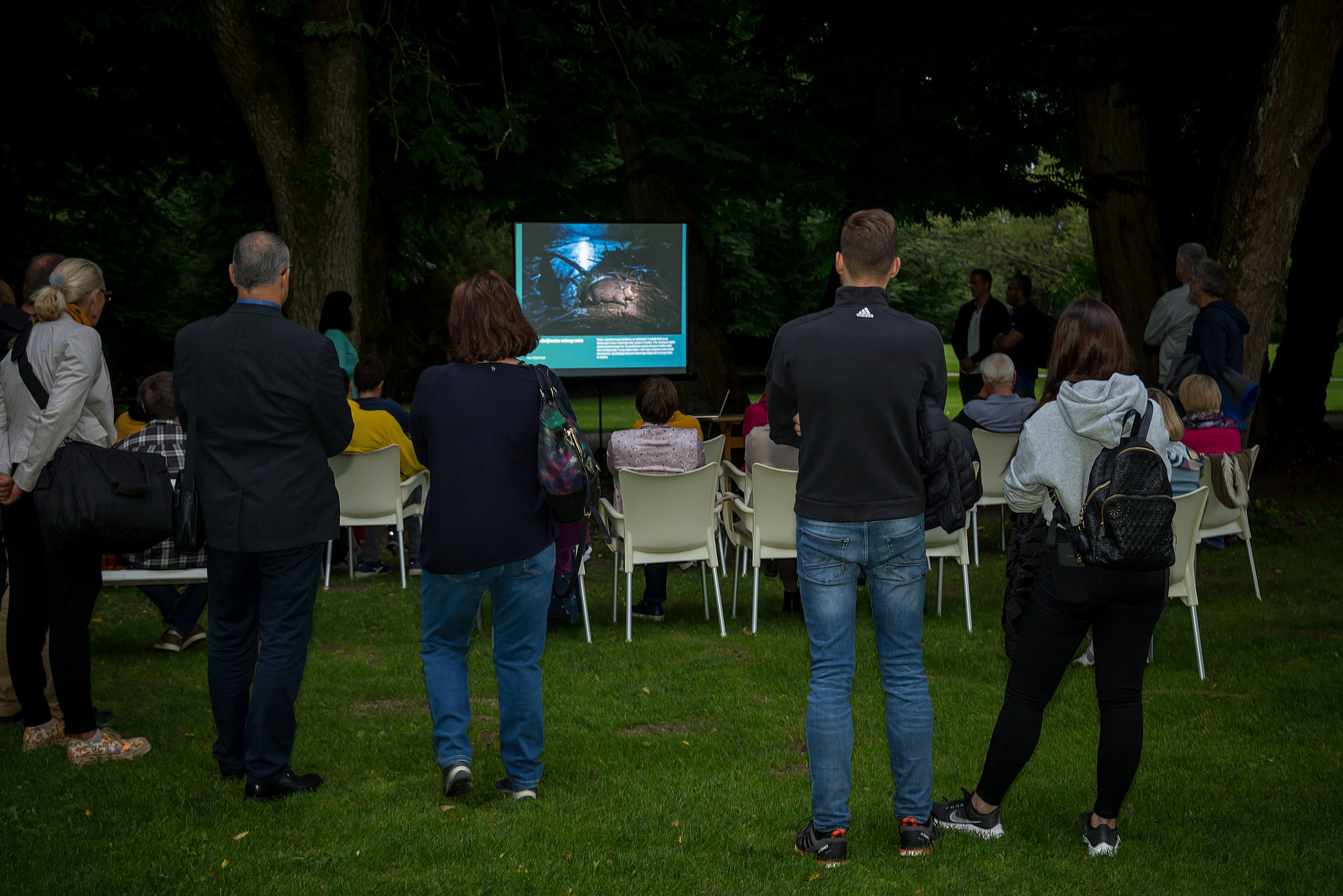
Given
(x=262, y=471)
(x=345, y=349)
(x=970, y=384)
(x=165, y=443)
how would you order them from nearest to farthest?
(x=262, y=471), (x=165, y=443), (x=345, y=349), (x=970, y=384)

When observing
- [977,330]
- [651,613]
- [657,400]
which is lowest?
[651,613]

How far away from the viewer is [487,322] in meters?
3.76

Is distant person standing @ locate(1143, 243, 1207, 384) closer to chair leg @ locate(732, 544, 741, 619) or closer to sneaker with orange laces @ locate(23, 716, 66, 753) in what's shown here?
chair leg @ locate(732, 544, 741, 619)

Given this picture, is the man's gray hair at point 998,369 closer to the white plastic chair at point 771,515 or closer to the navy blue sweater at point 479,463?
the white plastic chair at point 771,515

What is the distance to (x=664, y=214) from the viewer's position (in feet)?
41.2

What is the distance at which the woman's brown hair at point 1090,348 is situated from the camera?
3414mm

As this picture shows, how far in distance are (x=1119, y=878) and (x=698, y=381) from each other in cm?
1059

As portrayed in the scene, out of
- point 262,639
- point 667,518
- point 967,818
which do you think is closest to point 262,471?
point 262,639

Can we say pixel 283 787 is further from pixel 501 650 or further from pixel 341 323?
pixel 341 323

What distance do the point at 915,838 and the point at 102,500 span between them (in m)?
3.03

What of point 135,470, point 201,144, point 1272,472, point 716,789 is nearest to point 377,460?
point 135,470

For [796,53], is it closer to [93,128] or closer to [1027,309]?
[1027,309]

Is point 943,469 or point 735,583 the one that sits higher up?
point 943,469

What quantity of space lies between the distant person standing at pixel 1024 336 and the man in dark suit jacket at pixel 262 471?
885 cm
